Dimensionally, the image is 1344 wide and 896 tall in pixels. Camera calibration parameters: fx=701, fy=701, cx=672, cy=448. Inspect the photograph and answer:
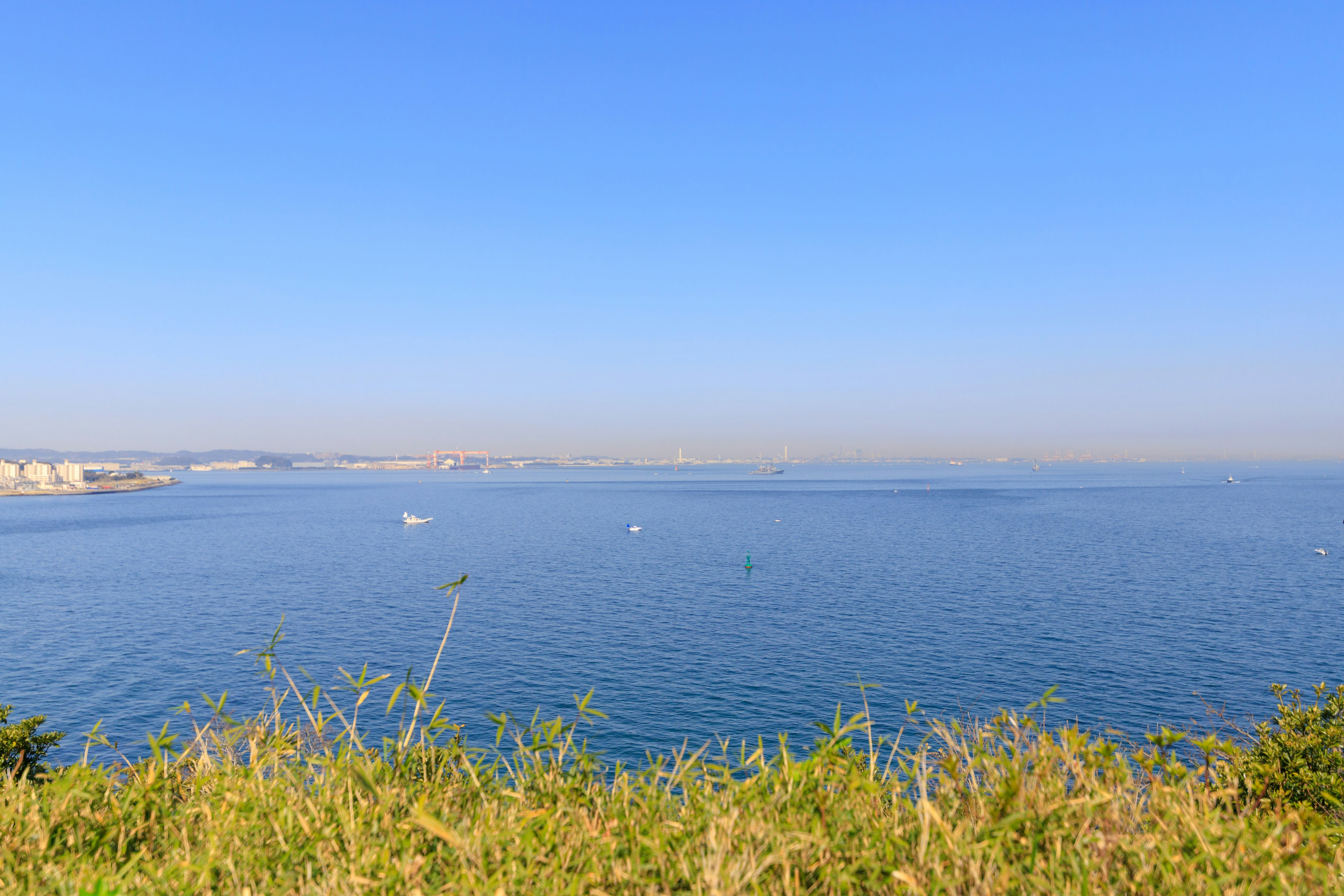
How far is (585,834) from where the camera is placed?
475 cm

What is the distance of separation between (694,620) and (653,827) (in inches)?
2135

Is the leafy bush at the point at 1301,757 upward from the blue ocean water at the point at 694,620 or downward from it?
upward

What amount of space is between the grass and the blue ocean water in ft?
98.8

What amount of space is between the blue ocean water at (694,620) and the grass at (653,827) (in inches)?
1186

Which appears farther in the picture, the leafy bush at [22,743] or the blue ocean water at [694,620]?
the blue ocean water at [694,620]

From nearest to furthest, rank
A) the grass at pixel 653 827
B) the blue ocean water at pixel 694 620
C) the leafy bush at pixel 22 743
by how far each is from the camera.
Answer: the grass at pixel 653 827 → the leafy bush at pixel 22 743 → the blue ocean water at pixel 694 620

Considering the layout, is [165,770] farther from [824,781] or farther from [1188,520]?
[1188,520]

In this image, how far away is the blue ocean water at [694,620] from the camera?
131ft

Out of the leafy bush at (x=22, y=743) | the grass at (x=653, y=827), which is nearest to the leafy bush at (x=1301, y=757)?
the grass at (x=653, y=827)

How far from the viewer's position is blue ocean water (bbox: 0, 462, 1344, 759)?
40.0m

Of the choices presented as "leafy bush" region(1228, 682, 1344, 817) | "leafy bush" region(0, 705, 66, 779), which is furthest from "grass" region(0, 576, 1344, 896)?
"leafy bush" region(0, 705, 66, 779)

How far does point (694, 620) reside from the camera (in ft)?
190

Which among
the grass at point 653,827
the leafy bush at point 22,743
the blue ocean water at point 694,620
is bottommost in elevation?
the blue ocean water at point 694,620

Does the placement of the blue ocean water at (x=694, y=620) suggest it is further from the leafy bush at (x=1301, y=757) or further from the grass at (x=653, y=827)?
the grass at (x=653, y=827)
